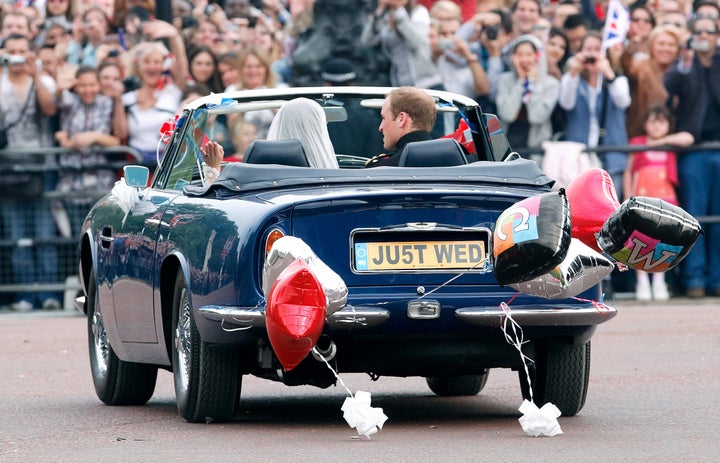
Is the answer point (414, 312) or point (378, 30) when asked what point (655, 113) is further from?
point (414, 312)

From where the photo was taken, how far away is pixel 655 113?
17875 millimetres

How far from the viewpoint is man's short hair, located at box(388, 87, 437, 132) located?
29.2ft

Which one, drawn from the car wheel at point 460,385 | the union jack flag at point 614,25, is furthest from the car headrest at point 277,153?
the union jack flag at point 614,25

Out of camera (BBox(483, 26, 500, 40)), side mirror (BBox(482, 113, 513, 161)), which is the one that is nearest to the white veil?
side mirror (BBox(482, 113, 513, 161))

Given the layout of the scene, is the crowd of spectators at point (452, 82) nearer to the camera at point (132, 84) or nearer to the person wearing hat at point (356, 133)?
the camera at point (132, 84)

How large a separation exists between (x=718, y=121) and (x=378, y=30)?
356 cm

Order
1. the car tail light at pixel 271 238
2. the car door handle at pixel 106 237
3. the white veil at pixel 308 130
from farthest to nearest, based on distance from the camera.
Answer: the car door handle at pixel 106 237 < the white veil at pixel 308 130 < the car tail light at pixel 271 238

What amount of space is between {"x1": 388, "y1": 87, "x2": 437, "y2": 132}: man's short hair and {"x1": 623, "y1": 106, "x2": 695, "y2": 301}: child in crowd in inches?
360

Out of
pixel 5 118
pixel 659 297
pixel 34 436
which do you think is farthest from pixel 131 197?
pixel 659 297

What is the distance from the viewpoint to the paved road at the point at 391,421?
7070mm

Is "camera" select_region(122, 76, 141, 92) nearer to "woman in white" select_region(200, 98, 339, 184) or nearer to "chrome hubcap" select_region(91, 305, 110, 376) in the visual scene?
"chrome hubcap" select_region(91, 305, 110, 376)

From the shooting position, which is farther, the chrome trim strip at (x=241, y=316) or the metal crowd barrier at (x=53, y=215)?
the metal crowd barrier at (x=53, y=215)

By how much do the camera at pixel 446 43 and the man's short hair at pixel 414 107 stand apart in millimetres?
8798

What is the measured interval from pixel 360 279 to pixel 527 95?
10195 millimetres
